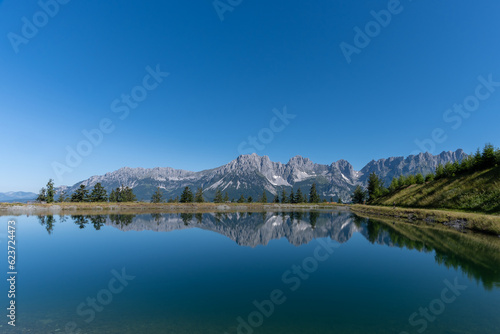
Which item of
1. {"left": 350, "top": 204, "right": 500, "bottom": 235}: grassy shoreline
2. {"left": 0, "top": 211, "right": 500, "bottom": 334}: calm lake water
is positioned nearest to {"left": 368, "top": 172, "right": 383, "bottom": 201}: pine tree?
{"left": 350, "top": 204, "right": 500, "bottom": 235}: grassy shoreline

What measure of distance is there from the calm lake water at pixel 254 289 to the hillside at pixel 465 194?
1326 inches

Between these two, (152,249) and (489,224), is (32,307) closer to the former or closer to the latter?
(152,249)

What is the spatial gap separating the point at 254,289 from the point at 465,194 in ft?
248

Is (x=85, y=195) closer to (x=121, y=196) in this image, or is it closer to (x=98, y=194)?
(x=98, y=194)

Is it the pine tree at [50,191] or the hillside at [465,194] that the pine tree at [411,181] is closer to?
the hillside at [465,194]

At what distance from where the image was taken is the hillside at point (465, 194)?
54.1 m

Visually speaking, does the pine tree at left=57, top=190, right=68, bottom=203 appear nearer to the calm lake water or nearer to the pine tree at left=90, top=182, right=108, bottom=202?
the pine tree at left=90, top=182, right=108, bottom=202

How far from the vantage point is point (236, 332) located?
10.8 metres

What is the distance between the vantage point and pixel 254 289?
16516mm

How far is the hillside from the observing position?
2131 inches

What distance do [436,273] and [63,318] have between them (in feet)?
92.9

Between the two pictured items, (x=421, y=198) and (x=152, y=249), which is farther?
(x=421, y=198)

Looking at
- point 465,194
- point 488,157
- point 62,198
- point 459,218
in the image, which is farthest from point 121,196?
point 488,157

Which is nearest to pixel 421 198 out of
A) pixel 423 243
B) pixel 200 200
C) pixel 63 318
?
pixel 423 243
